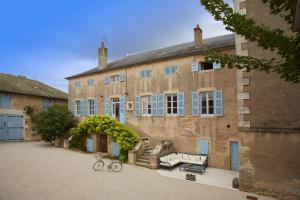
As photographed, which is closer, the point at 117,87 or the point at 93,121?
the point at 93,121

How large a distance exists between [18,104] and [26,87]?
2463 mm

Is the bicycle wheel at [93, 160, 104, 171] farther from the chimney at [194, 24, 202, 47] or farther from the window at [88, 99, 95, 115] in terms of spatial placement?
the chimney at [194, 24, 202, 47]

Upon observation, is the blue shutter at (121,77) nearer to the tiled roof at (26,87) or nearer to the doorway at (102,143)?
the doorway at (102,143)

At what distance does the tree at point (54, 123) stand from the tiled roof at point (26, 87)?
5162 millimetres

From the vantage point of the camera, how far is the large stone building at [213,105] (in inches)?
309

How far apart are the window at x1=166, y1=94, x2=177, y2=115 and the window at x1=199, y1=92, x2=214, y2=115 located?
1783 millimetres

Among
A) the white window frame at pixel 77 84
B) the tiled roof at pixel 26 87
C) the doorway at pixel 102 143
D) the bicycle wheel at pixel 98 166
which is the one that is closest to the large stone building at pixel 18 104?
the tiled roof at pixel 26 87

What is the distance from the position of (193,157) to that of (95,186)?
20.0 feet

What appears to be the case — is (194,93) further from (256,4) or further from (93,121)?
(93,121)

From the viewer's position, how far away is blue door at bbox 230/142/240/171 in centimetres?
1178

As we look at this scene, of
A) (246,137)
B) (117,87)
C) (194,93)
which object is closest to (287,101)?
(246,137)

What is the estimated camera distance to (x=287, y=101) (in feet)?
25.5

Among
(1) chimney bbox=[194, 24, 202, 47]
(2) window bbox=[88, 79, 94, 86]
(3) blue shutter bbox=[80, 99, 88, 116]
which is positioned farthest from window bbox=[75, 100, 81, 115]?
(1) chimney bbox=[194, 24, 202, 47]

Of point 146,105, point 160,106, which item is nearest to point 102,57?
point 146,105
